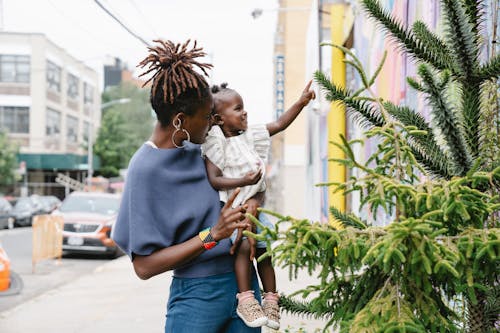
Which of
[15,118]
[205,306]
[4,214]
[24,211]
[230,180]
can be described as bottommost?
[24,211]

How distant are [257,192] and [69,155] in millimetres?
50100

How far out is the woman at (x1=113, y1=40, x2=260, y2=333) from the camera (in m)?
2.58

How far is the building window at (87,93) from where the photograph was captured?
6069 centimetres

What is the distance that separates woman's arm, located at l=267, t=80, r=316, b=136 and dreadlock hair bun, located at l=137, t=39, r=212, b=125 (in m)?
0.72

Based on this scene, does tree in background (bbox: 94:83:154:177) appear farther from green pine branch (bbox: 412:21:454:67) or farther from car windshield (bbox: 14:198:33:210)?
green pine branch (bbox: 412:21:454:67)

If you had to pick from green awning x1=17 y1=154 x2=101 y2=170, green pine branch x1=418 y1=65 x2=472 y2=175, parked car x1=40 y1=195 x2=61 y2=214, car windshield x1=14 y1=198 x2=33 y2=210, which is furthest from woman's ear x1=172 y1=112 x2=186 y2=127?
green awning x1=17 y1=154 x2=101 y2=170

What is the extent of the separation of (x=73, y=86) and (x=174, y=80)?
57169 mm

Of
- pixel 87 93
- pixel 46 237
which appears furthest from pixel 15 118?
pixel 46 237

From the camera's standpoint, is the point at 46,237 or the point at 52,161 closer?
the point at 46,237

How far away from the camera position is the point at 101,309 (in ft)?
29.1

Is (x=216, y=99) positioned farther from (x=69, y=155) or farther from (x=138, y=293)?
(x=69, y=155)

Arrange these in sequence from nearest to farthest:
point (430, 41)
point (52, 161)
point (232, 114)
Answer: point (430, 41), point (232, 114), point (52, 161)

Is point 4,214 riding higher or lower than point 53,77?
lower

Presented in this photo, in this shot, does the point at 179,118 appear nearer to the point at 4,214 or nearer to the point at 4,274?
the point at 4,274
